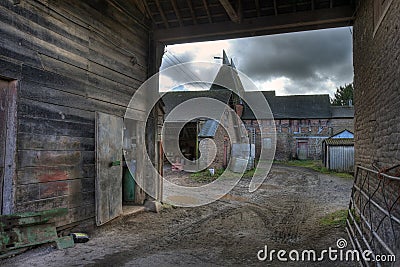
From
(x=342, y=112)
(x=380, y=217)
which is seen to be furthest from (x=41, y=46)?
(x=342, y=112)

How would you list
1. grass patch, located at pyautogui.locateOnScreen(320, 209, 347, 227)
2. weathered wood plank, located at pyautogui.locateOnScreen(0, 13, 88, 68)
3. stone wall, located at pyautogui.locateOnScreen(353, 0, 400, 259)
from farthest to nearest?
grass patch, located at pyautogui.locateOnScreen(320, 209, 347, 227) < weathered wood plank, located at pyautogui.locateOnScreen(0, 13, 88, 68) < stone wall, located at pyautogui.locateOnScreen(353, 0, 400, 259)

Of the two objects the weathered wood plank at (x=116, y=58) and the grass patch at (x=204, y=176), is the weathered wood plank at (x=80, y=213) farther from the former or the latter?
the grass patch at (x=204, y=176)

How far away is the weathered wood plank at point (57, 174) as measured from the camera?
12.3 feet

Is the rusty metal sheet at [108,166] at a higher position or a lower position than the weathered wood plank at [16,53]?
lower

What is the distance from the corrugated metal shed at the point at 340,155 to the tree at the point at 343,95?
31564 mm

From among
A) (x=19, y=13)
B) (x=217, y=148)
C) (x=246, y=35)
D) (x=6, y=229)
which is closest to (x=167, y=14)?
(x=246, y=35)

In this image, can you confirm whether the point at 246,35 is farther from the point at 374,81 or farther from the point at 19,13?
the point at 19,13

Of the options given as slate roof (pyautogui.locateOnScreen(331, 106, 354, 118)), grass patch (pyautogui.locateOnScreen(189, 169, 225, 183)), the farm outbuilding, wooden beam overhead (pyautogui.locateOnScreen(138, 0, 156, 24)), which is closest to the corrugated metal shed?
the farm outbuilding

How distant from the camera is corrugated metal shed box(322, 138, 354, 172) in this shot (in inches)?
694

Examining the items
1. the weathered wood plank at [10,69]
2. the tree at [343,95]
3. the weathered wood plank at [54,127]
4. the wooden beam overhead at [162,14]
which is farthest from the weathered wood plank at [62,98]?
the tree at [343,95]

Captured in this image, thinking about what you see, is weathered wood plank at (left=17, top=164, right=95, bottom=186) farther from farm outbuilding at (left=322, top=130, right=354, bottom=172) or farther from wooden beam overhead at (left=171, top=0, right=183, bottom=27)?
farm outbuilding at (left=322, top=130, right=354, bottom=172)

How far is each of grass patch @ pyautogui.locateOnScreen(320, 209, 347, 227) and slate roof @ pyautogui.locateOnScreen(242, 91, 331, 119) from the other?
2389cm

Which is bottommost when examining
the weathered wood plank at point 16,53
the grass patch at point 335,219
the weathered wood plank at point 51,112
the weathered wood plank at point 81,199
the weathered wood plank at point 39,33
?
the grass patch at point 335,219

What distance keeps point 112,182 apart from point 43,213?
1.42m
